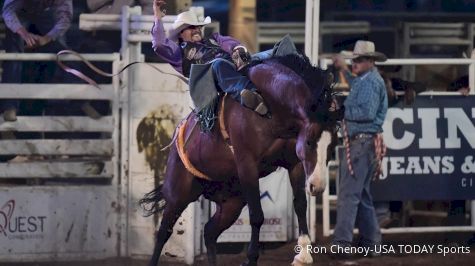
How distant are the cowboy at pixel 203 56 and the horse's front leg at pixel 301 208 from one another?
0.56m

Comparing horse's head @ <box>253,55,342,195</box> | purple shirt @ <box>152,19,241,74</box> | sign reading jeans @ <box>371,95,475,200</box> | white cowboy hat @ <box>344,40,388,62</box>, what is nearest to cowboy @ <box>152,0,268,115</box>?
purple shirt @ <box>152,19,241,74</box>

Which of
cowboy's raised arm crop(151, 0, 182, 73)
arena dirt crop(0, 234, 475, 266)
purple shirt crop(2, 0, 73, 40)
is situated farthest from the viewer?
purple shirt crop(2, 0, 73, 40)

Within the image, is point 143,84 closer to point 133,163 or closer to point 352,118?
point 133,163

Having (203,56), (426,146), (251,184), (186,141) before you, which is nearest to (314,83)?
(251,184)

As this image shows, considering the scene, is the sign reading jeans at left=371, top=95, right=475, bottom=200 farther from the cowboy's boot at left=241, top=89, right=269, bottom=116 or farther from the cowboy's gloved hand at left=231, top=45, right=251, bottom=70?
the cowboy's boot at left=241, top=89, right=269, bottom=116

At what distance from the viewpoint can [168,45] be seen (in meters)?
8.41

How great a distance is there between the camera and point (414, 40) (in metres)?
11.6

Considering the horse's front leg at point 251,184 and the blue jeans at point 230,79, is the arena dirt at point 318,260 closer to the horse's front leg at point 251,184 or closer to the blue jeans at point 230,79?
the horse's front leg at point 251,184

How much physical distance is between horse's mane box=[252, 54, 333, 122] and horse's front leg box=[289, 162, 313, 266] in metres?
0.61

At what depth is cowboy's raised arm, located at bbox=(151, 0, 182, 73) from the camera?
834cm

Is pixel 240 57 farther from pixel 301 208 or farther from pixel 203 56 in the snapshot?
pixel 301 208

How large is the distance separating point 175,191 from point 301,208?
3.64 ft

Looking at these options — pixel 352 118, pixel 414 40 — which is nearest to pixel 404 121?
pixel 352 118

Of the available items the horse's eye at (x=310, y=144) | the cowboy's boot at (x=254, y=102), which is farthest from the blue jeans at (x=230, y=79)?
the horse's eye at (x=310, y=144)
